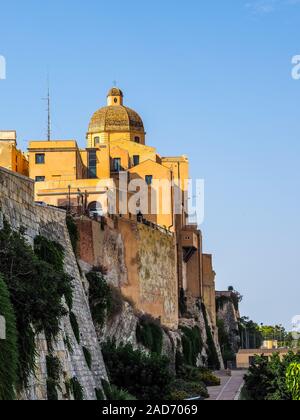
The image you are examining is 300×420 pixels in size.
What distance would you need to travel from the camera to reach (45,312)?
25438 mm

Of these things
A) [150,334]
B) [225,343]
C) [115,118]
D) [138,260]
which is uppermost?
[115,118]

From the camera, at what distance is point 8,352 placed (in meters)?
22.4

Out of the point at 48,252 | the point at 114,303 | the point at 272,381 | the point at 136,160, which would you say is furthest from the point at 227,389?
the point at 48,252

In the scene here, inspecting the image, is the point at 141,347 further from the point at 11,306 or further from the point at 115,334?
the point at 11,306

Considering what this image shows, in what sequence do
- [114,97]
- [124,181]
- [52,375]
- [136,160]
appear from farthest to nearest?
[114,97], [136,160], [124,181], [52,375]

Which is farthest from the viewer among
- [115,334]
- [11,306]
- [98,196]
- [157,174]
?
[157,174]

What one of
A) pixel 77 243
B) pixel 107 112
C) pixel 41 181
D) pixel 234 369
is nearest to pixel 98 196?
pixel 41 181

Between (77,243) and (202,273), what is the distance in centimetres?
3307

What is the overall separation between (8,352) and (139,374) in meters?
21.6

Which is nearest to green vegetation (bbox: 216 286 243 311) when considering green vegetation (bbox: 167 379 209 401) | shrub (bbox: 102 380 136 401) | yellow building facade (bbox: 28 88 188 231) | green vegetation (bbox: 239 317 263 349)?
green vegetation (bbox: 239 317 263 349)

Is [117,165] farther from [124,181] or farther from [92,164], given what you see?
[124,181]

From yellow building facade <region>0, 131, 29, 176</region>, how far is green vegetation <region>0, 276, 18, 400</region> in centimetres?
4037

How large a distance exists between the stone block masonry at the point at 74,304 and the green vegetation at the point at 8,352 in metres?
2.24

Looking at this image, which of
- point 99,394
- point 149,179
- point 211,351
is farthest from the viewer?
point 211,351
